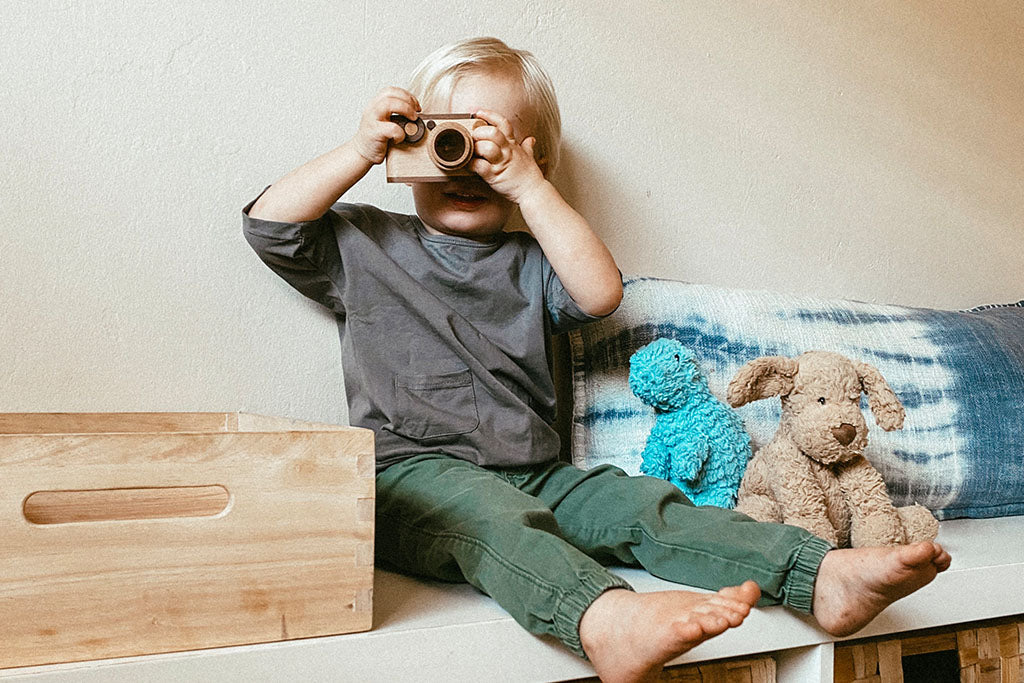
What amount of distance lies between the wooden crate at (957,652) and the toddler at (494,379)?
10cm

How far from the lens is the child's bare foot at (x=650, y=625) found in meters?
0.56

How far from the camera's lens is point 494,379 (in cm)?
95

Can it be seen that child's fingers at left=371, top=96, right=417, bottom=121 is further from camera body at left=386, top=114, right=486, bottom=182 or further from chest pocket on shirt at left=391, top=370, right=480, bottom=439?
chest pocket on shirt at left=391, top=370, right=480, bottom=439

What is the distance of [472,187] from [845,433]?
1.59 ft

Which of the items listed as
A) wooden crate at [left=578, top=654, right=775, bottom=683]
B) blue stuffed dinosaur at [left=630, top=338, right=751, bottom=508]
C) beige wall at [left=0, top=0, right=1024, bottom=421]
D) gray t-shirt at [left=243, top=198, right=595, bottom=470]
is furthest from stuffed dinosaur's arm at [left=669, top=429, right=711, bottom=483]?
beige wall at [left=0, top=0, right=1024, bottom=421]

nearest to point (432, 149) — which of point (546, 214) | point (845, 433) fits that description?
point (546, 214)

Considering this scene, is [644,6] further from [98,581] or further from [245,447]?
[98,581]

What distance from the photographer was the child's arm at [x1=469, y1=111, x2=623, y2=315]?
0.91 meters

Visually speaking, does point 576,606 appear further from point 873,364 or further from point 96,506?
point 873,364

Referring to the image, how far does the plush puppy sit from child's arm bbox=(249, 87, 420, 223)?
1.44 ft

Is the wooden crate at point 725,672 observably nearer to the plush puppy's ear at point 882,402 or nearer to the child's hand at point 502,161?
the plush puppy's ear at point 882,402

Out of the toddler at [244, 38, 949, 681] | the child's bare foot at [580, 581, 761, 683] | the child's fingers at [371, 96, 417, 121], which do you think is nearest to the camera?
the child's bare foot at [580, 581, 761, 683]

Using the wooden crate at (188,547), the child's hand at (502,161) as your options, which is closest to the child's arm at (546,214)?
the child's hand at (502,161)

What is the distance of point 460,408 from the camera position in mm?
929
